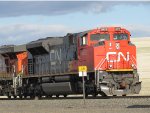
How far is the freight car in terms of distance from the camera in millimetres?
29203

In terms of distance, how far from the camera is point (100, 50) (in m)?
29.2

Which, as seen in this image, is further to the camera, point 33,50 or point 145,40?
point 145,40

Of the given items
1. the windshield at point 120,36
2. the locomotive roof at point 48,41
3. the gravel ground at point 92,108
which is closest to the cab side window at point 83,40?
the windshield at point 120,36

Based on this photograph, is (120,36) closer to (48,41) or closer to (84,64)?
(84,64)

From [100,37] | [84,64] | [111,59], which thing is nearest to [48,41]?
[84,64]

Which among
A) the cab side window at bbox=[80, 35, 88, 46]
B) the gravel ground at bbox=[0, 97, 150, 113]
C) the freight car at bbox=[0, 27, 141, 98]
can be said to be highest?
the cab side window at bbox=[80, 35, 88, 46]

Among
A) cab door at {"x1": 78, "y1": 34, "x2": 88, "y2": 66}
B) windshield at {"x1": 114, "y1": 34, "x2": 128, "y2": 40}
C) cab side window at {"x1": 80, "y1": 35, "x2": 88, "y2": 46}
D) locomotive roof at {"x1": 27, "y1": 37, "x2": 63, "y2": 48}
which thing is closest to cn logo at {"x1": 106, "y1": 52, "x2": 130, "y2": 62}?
windshield at {"x1": 114, "y1": 34, "x2": 128, "y2": 40}

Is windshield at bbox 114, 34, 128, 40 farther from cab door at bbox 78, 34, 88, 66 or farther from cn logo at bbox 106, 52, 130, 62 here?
cab door at bbox 78, 34, 88, 66

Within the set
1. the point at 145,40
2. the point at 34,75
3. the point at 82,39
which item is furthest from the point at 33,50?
the point at 145,40

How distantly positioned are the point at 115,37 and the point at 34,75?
24.5ft

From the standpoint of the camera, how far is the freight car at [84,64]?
29.2 m

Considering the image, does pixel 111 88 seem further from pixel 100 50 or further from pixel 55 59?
pixel 55 59

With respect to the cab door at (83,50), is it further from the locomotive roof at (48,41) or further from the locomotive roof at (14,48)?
the locomotive roof at (14,48)

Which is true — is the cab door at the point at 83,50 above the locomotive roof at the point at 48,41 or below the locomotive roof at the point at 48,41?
below
